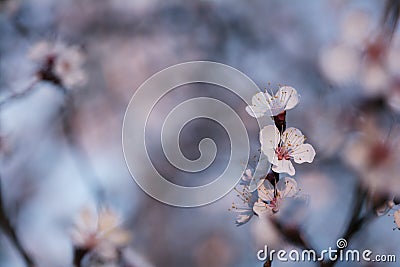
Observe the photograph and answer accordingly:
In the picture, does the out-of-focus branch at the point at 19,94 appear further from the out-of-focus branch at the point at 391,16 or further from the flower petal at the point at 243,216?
the out-of-focus branch at the point at 391,16

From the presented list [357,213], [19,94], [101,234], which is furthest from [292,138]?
[19,94]

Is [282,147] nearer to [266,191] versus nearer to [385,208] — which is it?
[266,191]

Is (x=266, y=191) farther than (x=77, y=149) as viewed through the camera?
No

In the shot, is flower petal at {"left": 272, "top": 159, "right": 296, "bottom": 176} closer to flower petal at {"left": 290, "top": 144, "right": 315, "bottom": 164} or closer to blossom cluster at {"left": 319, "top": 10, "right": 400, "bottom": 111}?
flower petal at {"left": 290, "top": 144, "right": 315, "bottom": 164}

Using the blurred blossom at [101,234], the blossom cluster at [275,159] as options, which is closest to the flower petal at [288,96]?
the blossom cluster at [275,159]

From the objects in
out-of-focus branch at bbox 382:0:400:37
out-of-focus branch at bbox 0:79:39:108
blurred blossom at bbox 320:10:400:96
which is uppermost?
out-of-focus branch at bbox 382:0:400:37

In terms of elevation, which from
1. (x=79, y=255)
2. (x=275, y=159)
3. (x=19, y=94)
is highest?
(x=19, y=94)

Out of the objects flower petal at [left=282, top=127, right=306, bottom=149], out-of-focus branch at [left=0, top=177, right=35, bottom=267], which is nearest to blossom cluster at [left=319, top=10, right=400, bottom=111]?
flower petal at [left=282, top=127, right=306, bottom=149]
